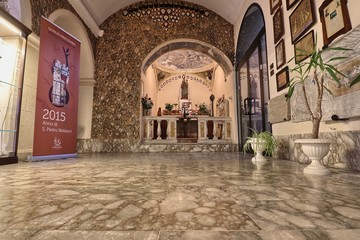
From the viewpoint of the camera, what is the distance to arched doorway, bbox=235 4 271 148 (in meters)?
4.60

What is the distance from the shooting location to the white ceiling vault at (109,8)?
583 cm

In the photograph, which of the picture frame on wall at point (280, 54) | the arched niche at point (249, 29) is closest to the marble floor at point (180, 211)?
the picture frame on wall at point (280, 54)

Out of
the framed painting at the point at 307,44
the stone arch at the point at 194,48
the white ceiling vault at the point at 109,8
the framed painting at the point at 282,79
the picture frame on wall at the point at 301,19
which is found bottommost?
the framed painting at the point at 282,79

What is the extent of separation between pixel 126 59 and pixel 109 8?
186 cm

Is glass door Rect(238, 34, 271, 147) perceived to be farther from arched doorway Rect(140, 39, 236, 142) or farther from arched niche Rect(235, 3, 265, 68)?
arched doorway Rect(140, 39, 236, 142)

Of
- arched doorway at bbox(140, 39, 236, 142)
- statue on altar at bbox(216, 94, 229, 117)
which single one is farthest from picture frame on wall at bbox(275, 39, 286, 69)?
arched doorway at bbox(140, 39, 236, 142)

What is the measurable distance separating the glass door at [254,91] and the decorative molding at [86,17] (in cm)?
513

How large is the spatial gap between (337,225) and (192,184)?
3.13ft

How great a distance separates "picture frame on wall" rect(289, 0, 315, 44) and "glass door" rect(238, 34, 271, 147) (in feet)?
4.17

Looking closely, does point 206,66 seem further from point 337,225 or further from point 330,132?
point 337,225

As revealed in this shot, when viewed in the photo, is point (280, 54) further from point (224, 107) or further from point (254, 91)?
point (224, 107)

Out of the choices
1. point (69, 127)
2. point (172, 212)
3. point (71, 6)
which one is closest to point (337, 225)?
point (172, 212)

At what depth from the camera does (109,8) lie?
6582mm

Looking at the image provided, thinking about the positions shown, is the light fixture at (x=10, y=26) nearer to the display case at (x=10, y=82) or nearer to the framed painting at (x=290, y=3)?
the display case at (x=10, y=82)
